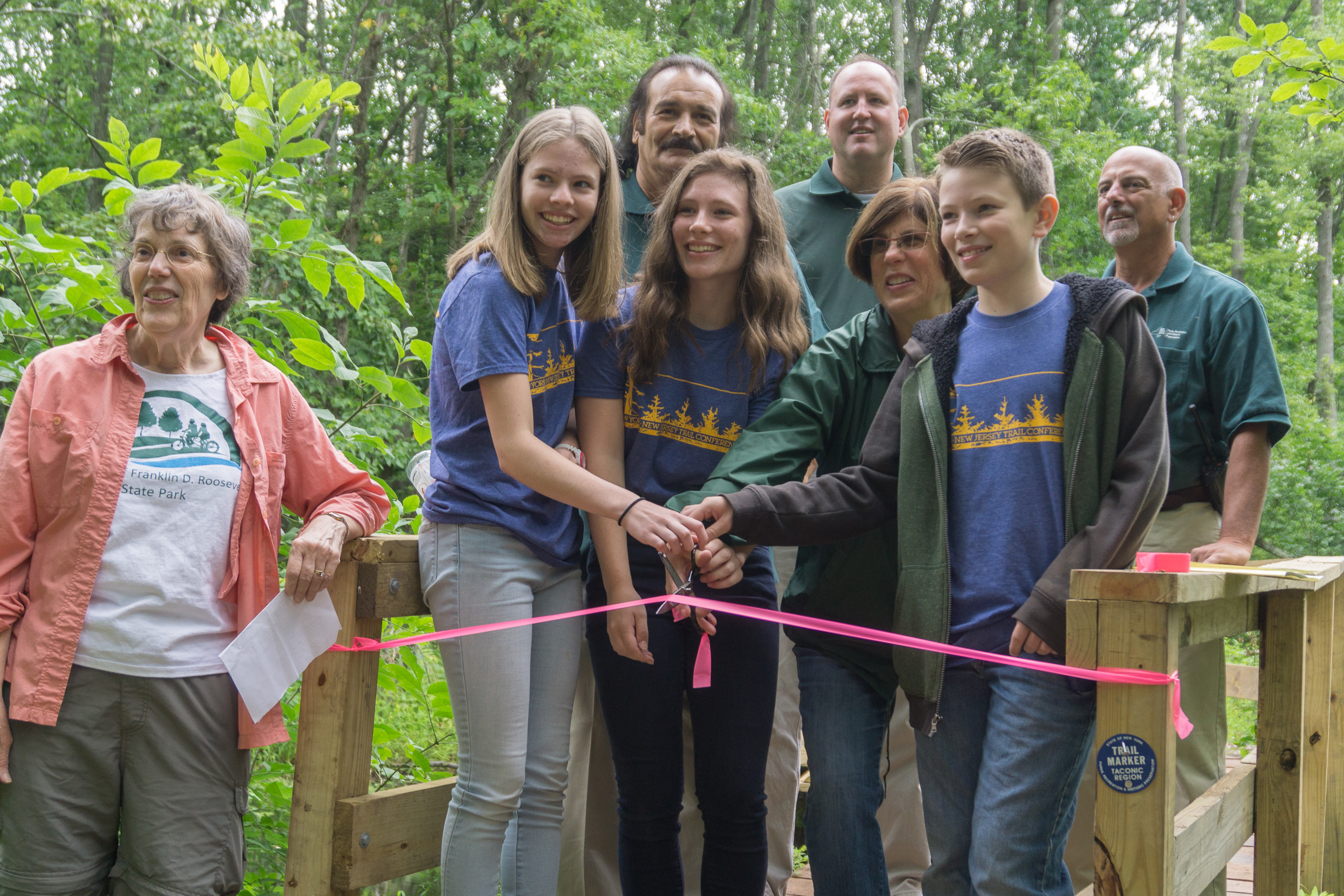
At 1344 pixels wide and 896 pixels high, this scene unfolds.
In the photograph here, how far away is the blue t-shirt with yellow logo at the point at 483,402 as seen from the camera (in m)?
2.36

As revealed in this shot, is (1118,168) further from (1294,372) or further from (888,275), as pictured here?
(1294,372)

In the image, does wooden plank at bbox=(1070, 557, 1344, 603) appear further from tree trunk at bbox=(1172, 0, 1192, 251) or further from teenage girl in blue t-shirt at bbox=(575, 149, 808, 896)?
tree trunk at bbox=(1172, 0, 1192, 251)

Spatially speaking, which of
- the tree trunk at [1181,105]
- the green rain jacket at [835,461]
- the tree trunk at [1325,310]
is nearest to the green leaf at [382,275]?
the green rain jacket at [835,461]

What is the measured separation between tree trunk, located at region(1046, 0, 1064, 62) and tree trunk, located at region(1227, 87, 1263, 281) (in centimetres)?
384

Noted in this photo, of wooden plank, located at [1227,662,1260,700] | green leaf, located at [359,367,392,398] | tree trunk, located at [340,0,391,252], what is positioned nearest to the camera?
green leaf, located at [359,367,392,398]

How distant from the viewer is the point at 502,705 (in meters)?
2.29

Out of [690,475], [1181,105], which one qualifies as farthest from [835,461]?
[1181,105]

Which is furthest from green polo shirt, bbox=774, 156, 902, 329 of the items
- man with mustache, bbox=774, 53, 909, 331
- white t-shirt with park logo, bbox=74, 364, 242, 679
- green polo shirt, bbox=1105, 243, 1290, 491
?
white t-shirt with park logo, bbox=74, 364, 242, 679

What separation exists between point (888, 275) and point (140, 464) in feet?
6.14

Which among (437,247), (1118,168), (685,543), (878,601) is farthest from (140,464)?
(437,247)

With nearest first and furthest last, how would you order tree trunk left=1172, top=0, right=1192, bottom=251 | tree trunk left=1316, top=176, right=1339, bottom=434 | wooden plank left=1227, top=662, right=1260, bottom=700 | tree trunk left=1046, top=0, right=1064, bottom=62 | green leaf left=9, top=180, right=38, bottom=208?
green leaf left=9, top=180, right=38, bottom=208 → wooden plank left=1227, top=662, right=1260, bottom=700 → tree trunk left=1316, top=176, right=1339, bottom=434 → tree trunk left=1172, top=0, right=1192, bottom=251 → tree trunk left=1046, top=0, right=1064, bottom=62

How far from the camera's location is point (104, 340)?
7.55 feet

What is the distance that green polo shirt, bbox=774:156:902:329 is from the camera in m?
3.41

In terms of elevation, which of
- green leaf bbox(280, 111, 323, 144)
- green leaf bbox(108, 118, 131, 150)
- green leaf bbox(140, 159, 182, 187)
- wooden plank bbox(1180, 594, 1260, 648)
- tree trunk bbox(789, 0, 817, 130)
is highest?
tree trunk bbox(789, 0, 817, 130)
